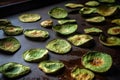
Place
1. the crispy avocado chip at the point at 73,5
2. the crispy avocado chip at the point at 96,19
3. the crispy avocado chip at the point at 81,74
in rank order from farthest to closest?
the crispy avocado chip at the point at 73,5, the crispy avocado chip at the point at 96,19, the crispy avocado chip at the point at 81,74

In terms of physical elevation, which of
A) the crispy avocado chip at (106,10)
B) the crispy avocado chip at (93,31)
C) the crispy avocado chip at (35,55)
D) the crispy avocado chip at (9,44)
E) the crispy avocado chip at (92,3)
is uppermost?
the crispy avocado chip at (92,3)

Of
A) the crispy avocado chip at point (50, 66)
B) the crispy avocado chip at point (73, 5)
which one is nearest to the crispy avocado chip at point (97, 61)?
the crispy avocado chip at point (50, 66)

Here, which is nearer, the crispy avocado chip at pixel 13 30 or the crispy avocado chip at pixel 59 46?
the crispy avocado chip at pixel 59 46

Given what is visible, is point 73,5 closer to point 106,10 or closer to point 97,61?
point 106,10

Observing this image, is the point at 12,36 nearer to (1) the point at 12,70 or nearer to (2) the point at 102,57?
(1) the point at 12,70

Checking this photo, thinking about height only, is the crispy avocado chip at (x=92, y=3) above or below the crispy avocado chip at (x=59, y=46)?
above

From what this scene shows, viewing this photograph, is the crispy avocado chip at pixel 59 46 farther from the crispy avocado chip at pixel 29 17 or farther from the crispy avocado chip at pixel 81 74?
the crispy avocado chip at pixel 29 17

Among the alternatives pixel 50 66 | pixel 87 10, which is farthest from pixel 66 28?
pixel 50 66
